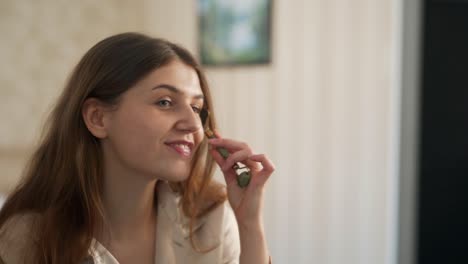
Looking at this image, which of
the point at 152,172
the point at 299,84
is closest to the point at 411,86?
the point at 299,84

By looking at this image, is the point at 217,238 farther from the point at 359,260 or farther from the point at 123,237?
the point at 359,260

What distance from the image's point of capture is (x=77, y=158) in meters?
1.15

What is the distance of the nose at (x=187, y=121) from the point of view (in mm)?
1122

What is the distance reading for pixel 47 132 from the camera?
Result: 1.25 meters

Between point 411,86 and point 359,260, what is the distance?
0.84 m

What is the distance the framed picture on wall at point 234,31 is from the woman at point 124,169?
137 centimetres

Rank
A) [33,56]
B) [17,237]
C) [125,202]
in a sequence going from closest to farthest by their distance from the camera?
[17,237] → [125,202] → [33,56]

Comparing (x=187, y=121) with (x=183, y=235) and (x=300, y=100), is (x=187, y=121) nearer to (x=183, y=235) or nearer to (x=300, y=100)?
(x=183, y=235)

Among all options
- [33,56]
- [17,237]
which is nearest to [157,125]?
[17,237]

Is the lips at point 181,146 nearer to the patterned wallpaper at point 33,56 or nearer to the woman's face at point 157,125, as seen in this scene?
the woman's face at point 157,125

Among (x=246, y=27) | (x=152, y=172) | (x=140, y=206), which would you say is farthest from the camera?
(x=246, y=27)

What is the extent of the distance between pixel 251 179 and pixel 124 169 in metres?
0.30

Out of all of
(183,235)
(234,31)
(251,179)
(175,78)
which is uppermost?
(234,31)

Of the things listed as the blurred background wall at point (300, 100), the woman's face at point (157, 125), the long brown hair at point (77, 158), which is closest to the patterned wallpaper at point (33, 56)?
the blurred background wall at point (300, 100)
